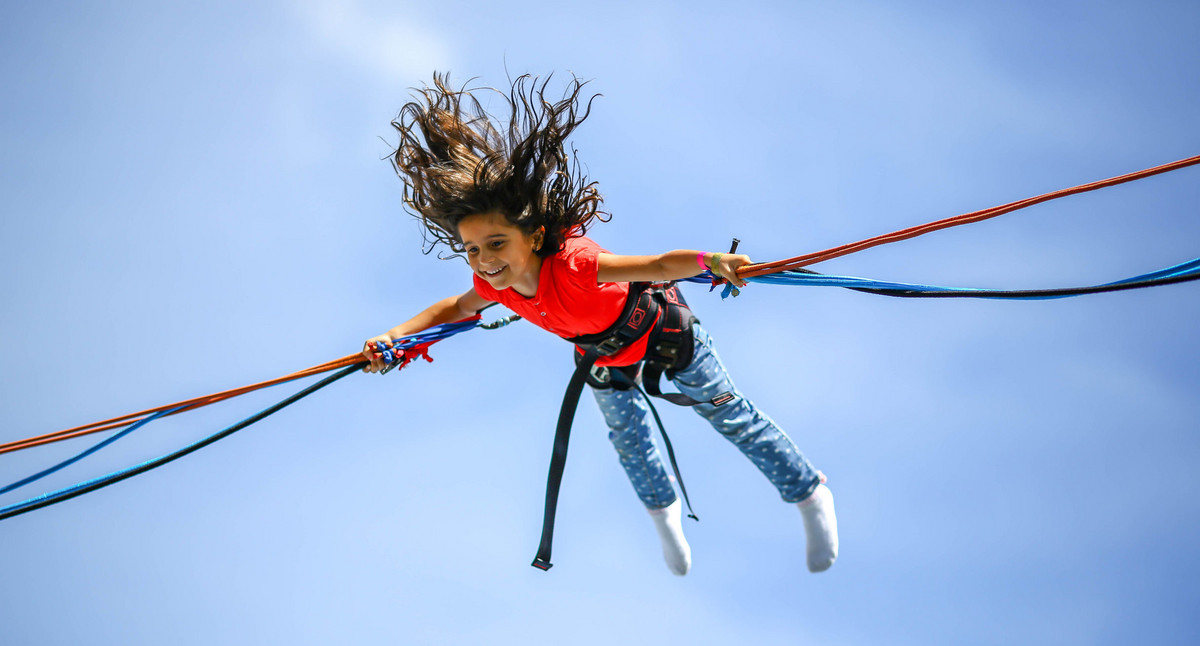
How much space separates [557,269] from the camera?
3.99 m

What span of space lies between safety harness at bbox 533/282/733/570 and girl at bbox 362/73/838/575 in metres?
0.01

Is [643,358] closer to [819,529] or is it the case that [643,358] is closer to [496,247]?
[496,247]

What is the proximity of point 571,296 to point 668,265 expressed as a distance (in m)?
0.62

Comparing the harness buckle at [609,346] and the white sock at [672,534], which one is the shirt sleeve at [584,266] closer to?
the harness buckle at [609,346]

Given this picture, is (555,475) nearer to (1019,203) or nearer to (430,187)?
(430,187)

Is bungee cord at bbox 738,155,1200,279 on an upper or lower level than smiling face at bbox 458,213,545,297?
lower

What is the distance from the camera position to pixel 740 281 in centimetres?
330

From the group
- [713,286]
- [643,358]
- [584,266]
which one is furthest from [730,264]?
[643,358]

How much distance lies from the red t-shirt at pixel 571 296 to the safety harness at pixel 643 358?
0.06 metres

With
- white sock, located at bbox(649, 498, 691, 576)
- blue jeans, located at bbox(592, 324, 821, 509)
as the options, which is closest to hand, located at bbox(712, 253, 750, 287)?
blue jeans, located at bbox(592, 324, 821, 509)

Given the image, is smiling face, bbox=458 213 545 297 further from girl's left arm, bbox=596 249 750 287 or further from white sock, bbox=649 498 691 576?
white sock, bbox=649 498 691 576

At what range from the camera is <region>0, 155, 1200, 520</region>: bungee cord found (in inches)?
108

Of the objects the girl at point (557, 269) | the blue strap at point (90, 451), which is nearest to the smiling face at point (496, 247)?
the girl at point (557, 269)

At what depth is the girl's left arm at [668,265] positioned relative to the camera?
10.8ft
